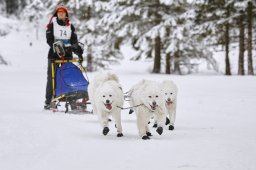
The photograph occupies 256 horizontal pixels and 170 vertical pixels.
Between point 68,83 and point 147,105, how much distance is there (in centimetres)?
344

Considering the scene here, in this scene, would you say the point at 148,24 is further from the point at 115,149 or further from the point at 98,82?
the point at 115,149

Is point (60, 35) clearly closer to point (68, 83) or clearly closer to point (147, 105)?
point (68, 83)

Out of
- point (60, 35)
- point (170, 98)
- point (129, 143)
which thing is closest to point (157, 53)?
point (60, 35)

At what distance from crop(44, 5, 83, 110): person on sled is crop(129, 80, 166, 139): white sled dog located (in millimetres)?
3378

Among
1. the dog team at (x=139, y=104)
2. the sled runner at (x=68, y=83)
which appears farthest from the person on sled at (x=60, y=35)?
the dog team at (x=139, y=104)

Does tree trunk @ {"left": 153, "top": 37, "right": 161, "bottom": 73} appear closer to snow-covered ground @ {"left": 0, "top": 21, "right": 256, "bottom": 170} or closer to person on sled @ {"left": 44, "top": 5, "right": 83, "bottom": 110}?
snow-covered ground @ {"left": 0, "top": 21, "right": 256, "bottom": 170}

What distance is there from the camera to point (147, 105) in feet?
20.2

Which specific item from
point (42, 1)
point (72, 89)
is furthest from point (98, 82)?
point (42, 1)

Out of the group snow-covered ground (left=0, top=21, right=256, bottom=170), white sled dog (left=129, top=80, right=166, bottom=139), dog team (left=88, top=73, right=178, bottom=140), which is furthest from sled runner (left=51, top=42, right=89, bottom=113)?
white sled dog (left=129, top=80, right=166, bottom=139)

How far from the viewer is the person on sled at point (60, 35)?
9422 mm

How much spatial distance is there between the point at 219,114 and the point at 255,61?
20115 mm

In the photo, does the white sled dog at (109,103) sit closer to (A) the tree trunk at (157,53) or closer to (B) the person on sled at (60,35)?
(B) the person on sled at (60,35)

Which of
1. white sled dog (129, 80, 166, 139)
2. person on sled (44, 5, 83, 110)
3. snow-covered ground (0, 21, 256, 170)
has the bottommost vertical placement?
snow-covered ground (0, 21, 256, 170)

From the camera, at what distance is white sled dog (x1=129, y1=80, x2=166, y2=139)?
6119 millimetres
